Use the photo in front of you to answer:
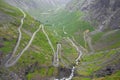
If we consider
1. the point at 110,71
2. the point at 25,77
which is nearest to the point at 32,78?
the point at 25,77

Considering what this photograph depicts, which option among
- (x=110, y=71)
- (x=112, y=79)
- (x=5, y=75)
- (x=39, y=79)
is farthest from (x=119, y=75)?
(x=5, y=75)

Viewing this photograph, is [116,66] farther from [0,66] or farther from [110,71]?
[0,66]

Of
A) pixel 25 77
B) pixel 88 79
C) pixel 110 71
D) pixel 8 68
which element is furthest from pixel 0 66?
pixel 110 71

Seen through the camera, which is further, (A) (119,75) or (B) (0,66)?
(B) (0,66)

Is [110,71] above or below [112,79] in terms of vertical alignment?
above

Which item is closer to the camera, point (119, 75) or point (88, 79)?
point (119, 75)

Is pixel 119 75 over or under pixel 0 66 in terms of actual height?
under

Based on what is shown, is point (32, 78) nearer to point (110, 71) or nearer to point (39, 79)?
point (39, 79)

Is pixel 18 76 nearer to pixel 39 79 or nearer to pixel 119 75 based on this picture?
pixel 39 79
